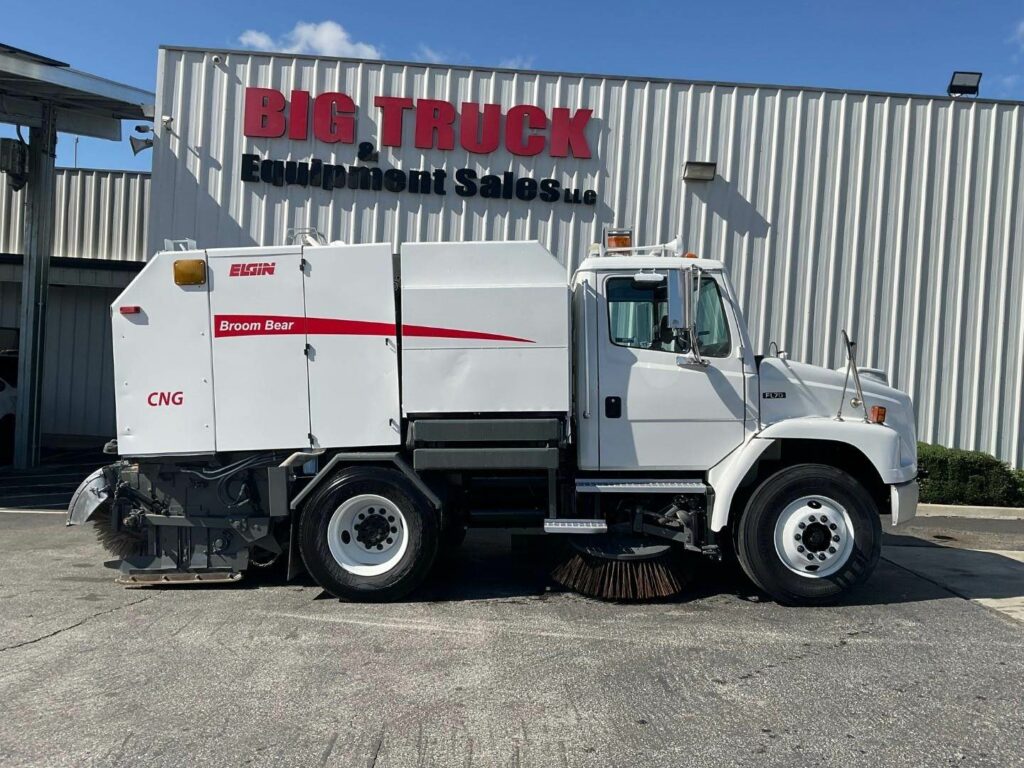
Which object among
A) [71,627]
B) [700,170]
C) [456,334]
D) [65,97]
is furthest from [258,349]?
[65,97]

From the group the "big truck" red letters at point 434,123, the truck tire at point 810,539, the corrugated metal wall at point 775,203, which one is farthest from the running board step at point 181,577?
the "big truck" red letters at point 434,123

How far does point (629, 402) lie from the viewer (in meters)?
6.11

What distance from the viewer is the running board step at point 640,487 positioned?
19.9ft

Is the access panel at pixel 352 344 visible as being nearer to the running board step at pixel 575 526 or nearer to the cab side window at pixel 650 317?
the running board step at pixel 575 526

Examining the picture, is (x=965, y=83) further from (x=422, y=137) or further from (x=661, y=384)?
(x=661, y=384)

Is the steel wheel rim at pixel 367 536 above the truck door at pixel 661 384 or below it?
below

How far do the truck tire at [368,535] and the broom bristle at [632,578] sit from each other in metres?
1.25

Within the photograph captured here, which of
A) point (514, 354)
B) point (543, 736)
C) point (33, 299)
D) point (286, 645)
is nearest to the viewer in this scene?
point (543, 736)

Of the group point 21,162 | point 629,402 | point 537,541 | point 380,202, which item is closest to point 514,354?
point 629,402

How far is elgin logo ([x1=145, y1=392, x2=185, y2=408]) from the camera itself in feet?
20.0

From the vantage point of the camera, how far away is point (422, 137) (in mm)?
11328

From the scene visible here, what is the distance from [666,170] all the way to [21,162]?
1058 centimetres

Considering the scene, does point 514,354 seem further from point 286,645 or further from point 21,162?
point 21,162

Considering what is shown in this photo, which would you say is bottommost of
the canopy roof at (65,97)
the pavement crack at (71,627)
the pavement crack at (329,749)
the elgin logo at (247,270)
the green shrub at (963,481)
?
the pavement crack at (71,627)
